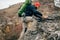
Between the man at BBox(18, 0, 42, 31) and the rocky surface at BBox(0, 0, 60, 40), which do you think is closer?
the rocky surface at BBox(0, 0, 60, 40)

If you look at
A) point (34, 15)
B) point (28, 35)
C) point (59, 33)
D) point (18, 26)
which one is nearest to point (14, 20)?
point (18, 26)

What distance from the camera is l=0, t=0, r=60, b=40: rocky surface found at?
168 inches

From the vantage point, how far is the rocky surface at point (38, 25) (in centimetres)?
426

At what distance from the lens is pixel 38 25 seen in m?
4.62

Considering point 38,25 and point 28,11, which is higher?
point 28,11

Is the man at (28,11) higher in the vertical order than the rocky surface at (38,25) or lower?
higher

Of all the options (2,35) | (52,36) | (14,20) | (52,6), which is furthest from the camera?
(52,6)

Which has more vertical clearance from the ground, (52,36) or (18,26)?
(52,36)

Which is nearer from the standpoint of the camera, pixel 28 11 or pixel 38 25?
pixel 38 25

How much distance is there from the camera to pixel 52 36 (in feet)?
13.2

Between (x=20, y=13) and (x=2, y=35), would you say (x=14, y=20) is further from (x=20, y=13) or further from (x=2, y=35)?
(x=20, y=13)

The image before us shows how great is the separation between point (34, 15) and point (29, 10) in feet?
0.51

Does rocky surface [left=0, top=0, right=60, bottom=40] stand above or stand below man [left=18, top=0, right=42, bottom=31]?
below

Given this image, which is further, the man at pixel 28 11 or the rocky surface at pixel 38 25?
the man at pixel 28 11
